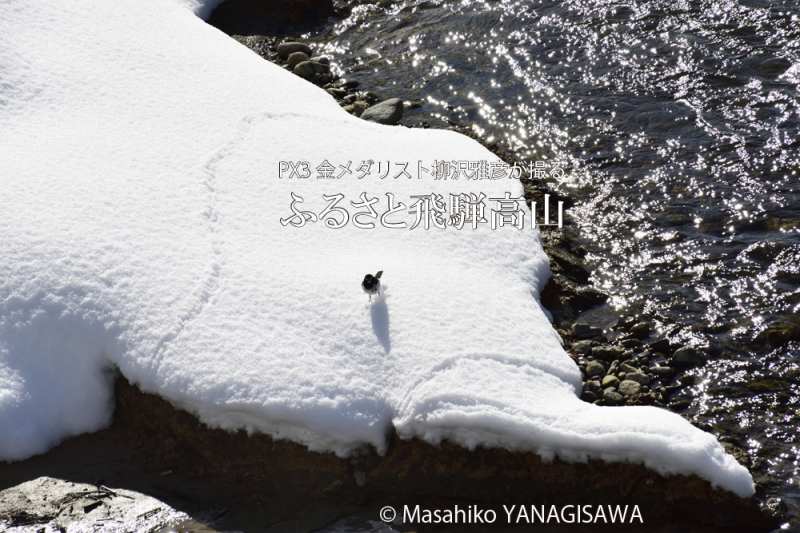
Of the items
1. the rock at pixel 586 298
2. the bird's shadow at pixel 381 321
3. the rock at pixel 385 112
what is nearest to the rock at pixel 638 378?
the rock at pixel 586 298

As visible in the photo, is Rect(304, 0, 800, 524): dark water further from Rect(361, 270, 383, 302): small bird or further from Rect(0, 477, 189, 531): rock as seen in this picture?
Rect(0, 477, 189, 531): rock

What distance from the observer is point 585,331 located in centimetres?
852

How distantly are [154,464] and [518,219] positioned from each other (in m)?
3.97

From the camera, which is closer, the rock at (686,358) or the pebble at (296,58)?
the rock at (686,358)

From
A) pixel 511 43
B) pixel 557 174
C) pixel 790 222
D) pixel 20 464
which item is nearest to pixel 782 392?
pixel 790 222

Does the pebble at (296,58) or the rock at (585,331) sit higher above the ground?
the pebble at (296,58)

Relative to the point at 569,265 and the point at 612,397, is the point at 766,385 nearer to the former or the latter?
the point at 612,397

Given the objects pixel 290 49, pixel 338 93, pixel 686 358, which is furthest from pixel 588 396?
pixel 290 49

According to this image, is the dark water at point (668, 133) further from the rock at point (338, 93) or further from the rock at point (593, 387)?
the rock at point (593, 387)

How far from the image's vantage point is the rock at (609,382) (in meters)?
7.92

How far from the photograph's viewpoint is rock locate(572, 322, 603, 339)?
27.9 feet

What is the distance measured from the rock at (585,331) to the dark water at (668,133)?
48 centimetres

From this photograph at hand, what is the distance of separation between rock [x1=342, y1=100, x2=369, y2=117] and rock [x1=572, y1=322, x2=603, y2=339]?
4.39 meters

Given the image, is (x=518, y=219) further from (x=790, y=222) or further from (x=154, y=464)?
(x=154, y=464)
